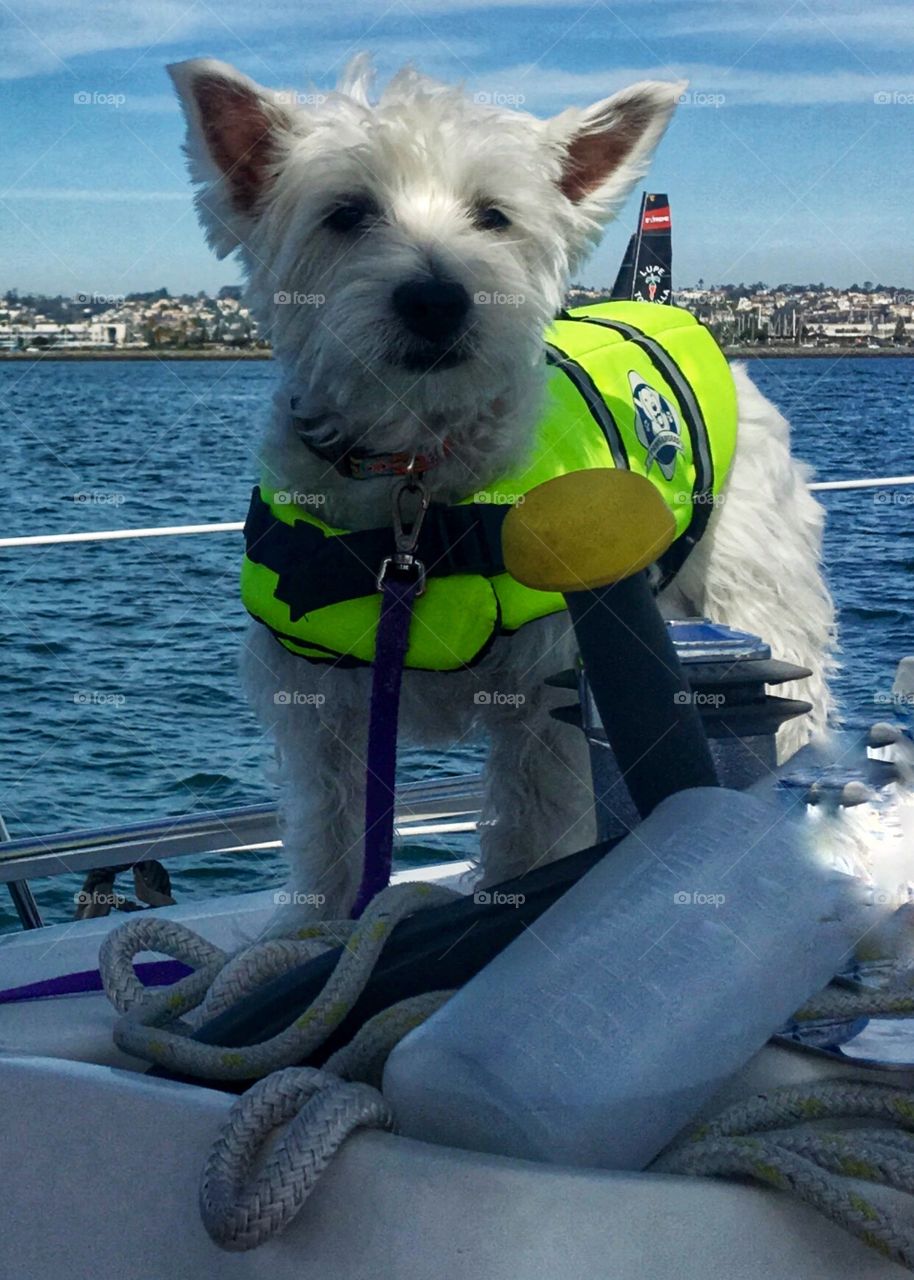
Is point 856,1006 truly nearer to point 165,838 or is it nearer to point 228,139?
point 165,838

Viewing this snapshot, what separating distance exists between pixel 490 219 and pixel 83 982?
1542 mm

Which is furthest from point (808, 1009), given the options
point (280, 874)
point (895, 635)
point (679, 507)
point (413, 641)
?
point (895, 635)

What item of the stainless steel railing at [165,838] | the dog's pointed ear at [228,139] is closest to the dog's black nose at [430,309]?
the dog's pointed ear at [228,139]

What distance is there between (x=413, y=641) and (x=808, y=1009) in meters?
1.25

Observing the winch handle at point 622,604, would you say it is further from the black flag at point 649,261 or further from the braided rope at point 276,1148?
the black flag at point 649,261

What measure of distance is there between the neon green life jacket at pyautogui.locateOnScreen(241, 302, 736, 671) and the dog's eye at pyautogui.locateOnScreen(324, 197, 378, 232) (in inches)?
15.4

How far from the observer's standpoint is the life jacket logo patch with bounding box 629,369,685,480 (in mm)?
2420

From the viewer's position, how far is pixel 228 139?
7.57 feet

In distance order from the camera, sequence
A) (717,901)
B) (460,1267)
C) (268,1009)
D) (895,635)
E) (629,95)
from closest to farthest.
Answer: (460,1267) < (717,901) < (268,1009) < (629,95) < (895,635)

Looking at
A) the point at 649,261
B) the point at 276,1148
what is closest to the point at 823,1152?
the point at 276,1148

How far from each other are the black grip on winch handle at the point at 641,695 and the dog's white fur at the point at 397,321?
1.17 meters

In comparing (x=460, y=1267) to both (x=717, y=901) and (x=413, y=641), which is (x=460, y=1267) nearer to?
(x=717, y=901)

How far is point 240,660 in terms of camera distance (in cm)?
255

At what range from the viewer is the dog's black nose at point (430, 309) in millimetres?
2131
